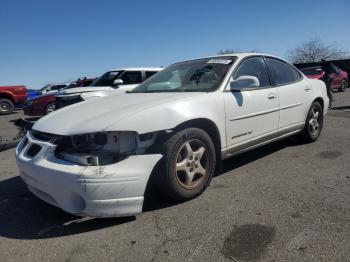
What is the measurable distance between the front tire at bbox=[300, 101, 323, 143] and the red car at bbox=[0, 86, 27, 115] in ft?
49.2

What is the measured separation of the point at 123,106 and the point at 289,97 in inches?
102

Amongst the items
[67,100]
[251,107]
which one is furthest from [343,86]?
[251,107]

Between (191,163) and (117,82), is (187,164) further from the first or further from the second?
(117,82)

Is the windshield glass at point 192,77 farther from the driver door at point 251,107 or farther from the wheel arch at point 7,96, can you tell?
the wheel arch at point 7,96

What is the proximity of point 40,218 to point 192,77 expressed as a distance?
2320 millimetres

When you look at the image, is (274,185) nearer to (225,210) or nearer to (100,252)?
(225,210)

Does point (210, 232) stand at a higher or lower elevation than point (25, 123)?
lower

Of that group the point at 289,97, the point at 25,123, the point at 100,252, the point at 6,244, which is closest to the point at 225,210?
the point at 100,252

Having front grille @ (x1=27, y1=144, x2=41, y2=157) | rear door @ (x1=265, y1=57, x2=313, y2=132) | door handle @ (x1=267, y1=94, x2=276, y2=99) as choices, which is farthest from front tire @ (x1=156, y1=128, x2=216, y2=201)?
rear door @ (x1=265, y1=57, x2=313, y2=132)

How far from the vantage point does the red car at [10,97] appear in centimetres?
1733

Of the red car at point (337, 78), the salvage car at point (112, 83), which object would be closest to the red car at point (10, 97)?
the salvage car at point (112, 83)

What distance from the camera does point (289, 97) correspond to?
17.1ft

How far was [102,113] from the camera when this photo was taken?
11.7 ft

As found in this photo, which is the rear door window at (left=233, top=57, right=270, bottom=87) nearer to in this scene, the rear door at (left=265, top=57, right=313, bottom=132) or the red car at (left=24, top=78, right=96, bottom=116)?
the rear door at (left=265, top=57, right=313, bottom=132)
